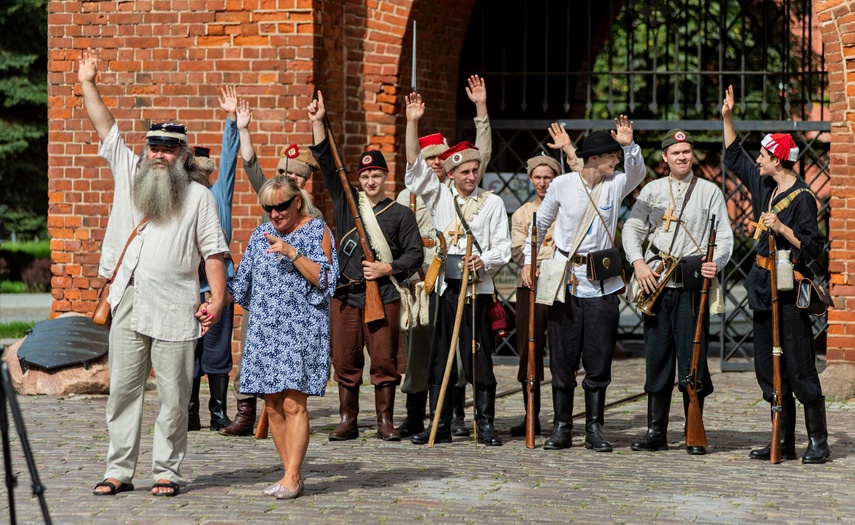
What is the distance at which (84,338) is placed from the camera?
33.9ft

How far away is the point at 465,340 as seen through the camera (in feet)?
27.3

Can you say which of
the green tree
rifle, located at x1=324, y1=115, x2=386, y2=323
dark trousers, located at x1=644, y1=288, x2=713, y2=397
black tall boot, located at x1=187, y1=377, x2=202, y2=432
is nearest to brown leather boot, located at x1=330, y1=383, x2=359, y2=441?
rifle, located at x1=324, y1=115, x2=386, y2=323

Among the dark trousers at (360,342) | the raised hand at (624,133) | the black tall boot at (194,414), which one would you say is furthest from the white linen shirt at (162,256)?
the raised hand at (624,133)

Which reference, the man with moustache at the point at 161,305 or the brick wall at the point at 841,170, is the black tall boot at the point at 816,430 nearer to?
the brick wall at the point at 841,170

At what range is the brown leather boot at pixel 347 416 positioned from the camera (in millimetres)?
8320

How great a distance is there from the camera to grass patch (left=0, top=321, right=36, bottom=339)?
15.9 m

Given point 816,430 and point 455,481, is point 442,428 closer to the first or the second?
point 455,481

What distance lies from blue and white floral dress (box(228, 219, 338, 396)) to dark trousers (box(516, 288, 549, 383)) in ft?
6.80

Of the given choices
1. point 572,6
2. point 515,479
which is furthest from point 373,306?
point 572,6

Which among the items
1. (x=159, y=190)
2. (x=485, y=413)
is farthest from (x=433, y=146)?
(x=159, y=190)

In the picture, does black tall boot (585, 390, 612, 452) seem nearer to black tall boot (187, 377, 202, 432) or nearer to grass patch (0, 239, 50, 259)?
black tall boot (187, 377, 202, 432)

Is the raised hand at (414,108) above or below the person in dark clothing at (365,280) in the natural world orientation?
above

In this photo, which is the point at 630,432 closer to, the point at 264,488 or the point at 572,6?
the point at 264,488

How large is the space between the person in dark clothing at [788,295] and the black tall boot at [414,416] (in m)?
2.04
